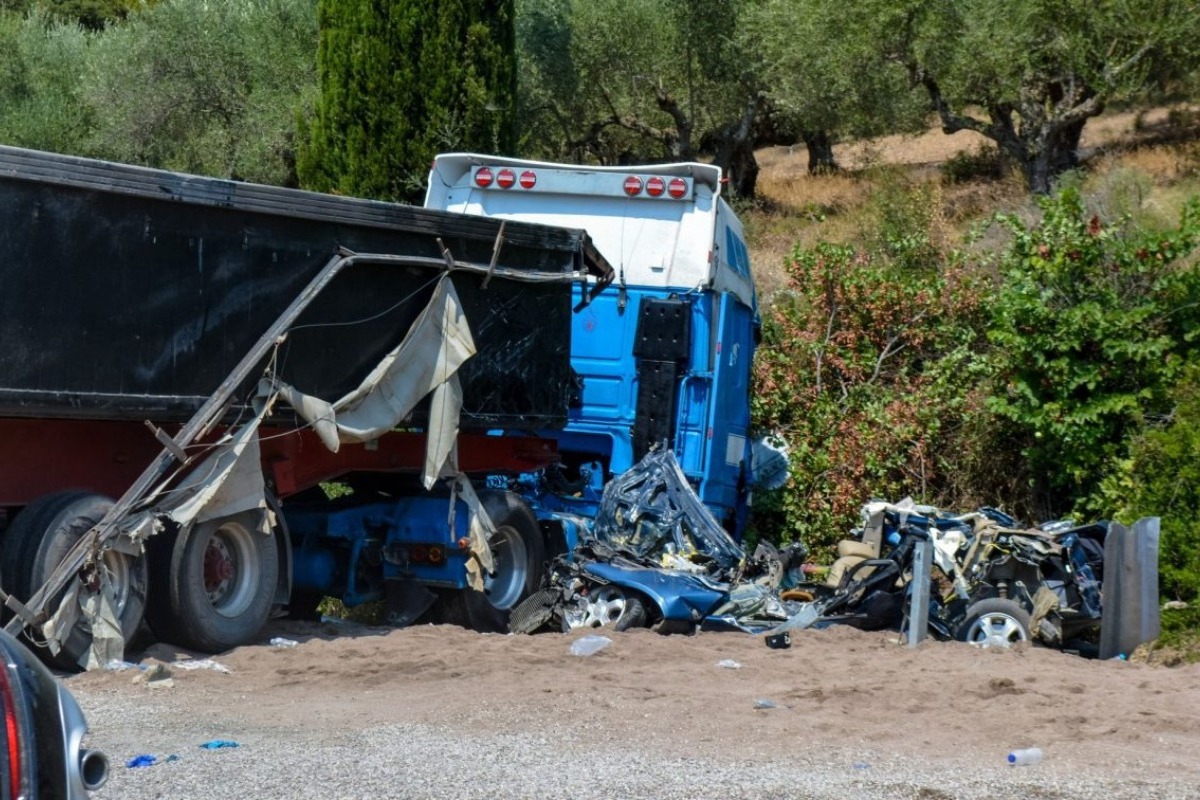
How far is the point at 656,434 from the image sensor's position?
1117 centimetres

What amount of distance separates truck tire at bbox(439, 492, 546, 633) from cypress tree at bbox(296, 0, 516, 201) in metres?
9.69

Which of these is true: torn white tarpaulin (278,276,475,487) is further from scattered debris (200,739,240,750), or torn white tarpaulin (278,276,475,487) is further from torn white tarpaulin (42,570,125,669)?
scattered debris (200,739,240,750)

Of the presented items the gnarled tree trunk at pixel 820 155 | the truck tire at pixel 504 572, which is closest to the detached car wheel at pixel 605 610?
the truck tire at pixel 504 572

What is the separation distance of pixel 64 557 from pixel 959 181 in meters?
24.2

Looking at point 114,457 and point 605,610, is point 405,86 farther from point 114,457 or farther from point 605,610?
point 114,457

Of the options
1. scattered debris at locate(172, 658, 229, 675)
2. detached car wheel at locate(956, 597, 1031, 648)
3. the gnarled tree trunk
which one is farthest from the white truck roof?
the gnarled tree trunk

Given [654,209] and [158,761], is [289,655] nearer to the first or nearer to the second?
[158,761]

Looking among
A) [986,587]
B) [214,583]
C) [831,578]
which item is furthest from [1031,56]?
[214,583]

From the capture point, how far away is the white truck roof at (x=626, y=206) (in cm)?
1141

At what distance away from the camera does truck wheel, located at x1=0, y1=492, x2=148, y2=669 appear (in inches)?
286

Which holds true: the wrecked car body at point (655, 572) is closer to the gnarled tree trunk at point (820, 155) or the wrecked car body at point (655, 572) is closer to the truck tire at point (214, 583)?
the truck tire at point (214, 583)

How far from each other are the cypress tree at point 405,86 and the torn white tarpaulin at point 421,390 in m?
10.1

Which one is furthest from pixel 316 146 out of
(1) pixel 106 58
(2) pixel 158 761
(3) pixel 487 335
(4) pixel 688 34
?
(2) pixel 158 761

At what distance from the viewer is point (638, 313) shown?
1141cm
